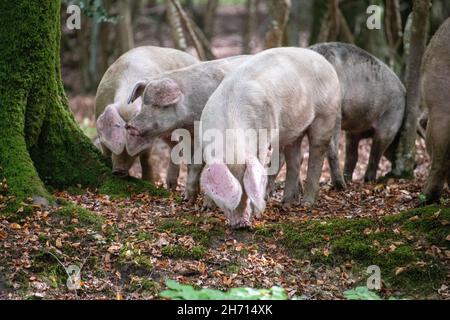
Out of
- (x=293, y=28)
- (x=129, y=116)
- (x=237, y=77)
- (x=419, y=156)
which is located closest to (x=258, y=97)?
(x=237, y=77)

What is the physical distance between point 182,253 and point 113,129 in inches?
88.9

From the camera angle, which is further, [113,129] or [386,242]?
[113,129]

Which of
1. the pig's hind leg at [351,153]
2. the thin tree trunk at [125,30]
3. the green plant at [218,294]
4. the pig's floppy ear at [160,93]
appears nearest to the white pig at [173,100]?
the pig's floppy ear at [160,93]

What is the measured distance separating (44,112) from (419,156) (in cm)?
707

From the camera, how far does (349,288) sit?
7.40 m

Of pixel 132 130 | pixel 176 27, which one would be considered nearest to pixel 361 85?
pixel 132 130

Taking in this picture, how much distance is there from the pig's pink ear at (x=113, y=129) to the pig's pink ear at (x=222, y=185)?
77.7 inches

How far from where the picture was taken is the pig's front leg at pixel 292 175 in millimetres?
9969

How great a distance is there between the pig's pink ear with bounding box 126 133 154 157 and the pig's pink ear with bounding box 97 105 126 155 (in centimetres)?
8

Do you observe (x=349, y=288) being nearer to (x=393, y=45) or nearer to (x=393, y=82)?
(x=393, y=82)

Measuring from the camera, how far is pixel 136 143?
950 cm

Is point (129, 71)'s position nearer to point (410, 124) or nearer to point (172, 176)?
point (172, 176)

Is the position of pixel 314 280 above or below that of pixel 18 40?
below

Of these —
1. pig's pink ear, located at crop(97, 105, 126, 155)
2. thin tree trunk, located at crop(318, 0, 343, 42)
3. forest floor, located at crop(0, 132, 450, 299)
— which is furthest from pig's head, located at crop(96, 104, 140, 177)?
thin tree trunk, located at crop(318, 0, 343, 42)
